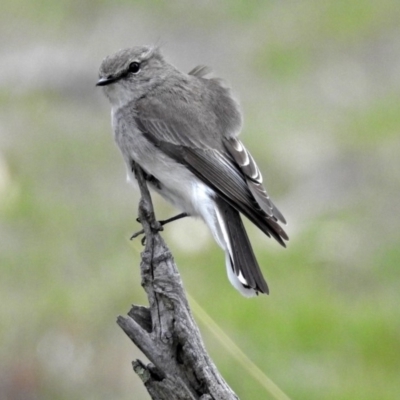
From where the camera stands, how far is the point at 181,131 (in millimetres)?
5605

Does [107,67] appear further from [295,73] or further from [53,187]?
[295,73]

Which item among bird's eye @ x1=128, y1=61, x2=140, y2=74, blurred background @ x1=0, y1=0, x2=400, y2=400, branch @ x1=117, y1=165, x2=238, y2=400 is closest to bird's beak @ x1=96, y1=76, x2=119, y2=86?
bird's eye @ x1=128, y1=61, x2=140, y2=74

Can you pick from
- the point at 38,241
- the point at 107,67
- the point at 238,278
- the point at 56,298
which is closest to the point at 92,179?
the point at 38,241

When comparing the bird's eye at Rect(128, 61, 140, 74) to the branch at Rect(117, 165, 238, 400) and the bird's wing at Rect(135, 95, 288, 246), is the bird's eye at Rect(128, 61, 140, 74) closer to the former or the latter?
the bird's wing at Rect(135, 95, 288, 246)

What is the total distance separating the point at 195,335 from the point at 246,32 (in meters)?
9.22

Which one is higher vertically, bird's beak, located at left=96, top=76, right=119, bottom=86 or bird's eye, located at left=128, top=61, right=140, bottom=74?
bird's eye, located at left=128, top=61, right=140, bottom=74

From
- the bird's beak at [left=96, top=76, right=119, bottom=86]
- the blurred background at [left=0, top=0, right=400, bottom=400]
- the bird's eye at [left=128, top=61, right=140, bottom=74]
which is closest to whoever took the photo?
the bird's beak at [left=96, top=76, right=119, bottom=86]

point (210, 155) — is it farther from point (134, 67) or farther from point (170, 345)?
point (170, 345)

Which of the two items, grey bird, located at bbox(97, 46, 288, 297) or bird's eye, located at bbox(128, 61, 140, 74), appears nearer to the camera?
grey bird, located at bbox(97, 46, 288, 297)

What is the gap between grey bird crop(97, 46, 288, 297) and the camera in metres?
5.23

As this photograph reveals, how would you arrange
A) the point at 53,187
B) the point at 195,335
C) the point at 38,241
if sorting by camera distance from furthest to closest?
the point at 53,187 < the point at 38,241 < the point at 195,335

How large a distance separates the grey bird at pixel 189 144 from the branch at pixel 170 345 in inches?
28.8

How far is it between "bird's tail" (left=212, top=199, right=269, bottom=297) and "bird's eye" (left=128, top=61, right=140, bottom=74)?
102 centimetres

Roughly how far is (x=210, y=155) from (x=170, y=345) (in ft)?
5.07
